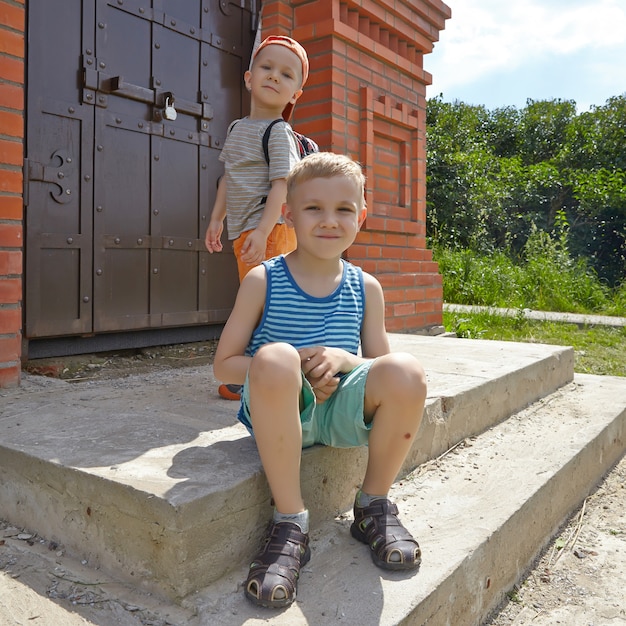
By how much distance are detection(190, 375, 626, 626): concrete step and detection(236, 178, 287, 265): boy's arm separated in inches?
34.7

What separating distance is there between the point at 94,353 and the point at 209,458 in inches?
69.2

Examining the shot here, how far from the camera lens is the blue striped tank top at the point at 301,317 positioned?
1645 millimetres

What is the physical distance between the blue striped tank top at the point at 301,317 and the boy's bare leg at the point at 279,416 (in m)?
0.20

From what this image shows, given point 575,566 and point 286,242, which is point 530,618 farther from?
point 286,242

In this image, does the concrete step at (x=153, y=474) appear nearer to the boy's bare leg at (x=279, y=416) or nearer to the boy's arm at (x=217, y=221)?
the boy's bare leg at (x=279, y=416)

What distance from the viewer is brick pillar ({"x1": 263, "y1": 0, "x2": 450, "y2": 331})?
3.70 m

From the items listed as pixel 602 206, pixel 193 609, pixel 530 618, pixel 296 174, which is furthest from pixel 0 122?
pixel 602 206

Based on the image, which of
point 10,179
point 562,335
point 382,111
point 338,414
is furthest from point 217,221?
point 562,335

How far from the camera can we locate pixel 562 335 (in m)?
5.96

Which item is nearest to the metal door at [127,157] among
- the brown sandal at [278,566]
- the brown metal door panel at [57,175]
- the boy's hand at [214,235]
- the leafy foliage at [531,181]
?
the brown metal door panel at [57,175]

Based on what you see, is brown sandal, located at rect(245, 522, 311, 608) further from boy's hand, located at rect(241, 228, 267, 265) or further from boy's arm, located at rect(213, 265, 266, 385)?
boy's hand, located at rect(241, 228, 267, 265)

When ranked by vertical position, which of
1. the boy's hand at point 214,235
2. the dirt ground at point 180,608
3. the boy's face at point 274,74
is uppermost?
the boy's face at point 274,74

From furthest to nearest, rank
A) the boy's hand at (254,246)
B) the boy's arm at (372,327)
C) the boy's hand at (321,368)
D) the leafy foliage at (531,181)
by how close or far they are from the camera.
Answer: the leafy foliage at (531,181), the boy's hand at (254,246), the boy's arm at (372,327), the boy's hand at (321,368)

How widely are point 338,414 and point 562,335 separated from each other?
16.1 feet
